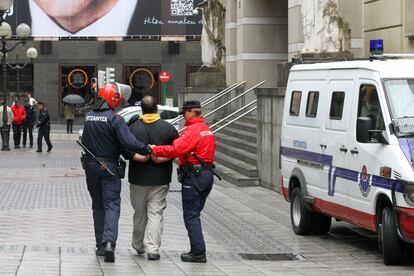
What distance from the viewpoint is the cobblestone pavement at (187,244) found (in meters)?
9.59

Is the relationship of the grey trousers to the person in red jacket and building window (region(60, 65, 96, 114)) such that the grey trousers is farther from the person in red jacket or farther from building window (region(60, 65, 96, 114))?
building window (region(60, 65, 96, 114))

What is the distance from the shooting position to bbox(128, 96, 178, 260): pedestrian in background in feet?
32.1

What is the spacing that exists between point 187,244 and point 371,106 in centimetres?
286

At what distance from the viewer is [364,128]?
10086mm

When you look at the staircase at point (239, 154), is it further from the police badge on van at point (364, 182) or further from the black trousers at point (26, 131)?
the black trousers at point (26, 131)

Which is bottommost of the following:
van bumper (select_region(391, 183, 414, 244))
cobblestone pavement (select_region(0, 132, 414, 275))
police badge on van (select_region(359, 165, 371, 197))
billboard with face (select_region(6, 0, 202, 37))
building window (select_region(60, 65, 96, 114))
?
cobblestone pavement (select_region(0, 132, 414, 275))

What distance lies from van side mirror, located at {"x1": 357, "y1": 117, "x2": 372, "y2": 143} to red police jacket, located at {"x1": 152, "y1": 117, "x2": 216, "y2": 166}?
1.69 meters

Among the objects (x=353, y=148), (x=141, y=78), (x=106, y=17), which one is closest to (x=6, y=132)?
(x=106, y=17)

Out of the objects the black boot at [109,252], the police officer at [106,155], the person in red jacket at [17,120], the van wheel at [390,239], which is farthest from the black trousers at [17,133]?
the van wheel at [390,239]

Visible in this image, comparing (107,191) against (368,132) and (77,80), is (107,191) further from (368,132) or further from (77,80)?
(77,80)

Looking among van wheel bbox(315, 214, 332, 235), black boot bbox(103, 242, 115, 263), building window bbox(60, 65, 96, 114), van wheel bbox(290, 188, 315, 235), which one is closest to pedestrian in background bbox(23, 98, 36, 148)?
building window bbox(60, 65, 96, 114)

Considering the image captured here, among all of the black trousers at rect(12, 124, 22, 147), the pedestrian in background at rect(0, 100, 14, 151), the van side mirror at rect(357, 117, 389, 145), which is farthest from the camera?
the black trousers at rect(12, 124, 22, 147)

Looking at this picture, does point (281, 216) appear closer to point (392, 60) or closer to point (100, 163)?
point (392, 60)

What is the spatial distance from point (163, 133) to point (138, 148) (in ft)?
1.47
